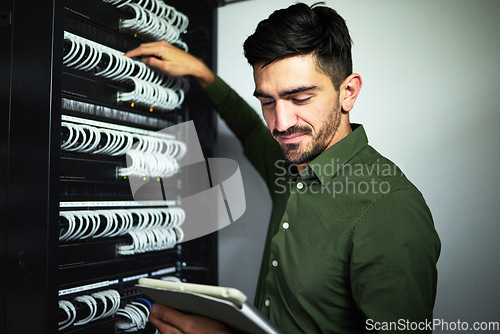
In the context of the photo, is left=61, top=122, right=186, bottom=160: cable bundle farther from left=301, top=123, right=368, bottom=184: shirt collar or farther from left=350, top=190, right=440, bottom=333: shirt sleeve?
left=350, top=190, right=440, bottom=333: shirt sleeve

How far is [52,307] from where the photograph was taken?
1.32 meters

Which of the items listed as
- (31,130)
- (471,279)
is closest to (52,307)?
(31,130)

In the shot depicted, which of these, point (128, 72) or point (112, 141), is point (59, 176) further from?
point (128, 72)

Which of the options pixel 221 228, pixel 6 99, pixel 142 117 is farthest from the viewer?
pixel 221 228

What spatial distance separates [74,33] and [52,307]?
3.21 feet

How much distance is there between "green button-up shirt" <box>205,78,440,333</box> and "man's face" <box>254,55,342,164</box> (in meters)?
0.07

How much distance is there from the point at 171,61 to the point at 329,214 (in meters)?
1.00

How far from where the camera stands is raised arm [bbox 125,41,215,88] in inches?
70.6

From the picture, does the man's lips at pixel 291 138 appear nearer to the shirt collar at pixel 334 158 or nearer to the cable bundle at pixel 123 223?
the shirt collar at pixel 334 158

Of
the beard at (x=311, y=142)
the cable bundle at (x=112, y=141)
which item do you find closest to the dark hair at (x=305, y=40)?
the beard at (x=311, y=142)

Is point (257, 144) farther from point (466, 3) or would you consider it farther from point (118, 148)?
point (466, 3)

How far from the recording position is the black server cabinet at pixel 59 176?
52.8 inches

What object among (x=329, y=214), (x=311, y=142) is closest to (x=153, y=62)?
(x=311, y=142)

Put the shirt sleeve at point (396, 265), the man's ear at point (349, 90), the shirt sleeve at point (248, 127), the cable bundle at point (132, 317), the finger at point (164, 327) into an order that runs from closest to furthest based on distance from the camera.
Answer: the shirt sleeve at point (396, 265), the finger at point (164, 327), the man's ear at point (349, 90), the cable bundle at point (132, 317), the shirt sleeve at point (248, 127)
